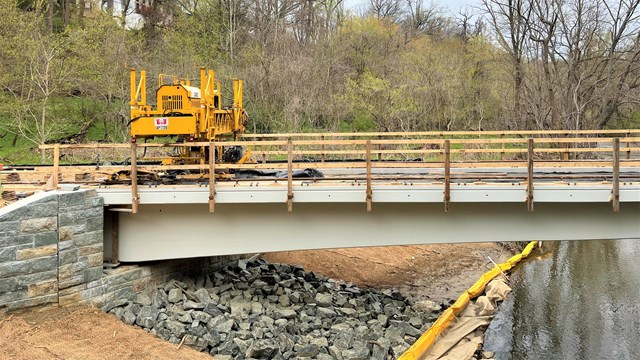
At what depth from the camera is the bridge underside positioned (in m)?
9.67

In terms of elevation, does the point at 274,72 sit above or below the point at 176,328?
above

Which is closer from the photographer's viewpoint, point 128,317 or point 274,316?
point 128,317

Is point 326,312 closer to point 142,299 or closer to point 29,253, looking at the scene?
point 142,299

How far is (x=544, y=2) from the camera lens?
30.7 m

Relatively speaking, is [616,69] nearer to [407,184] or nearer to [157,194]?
[407,184]

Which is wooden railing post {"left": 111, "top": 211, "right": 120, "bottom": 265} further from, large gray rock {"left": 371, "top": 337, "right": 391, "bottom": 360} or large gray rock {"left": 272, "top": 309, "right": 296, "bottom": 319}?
large gray rock {"left": 371, "top": 337, "right": 391, "bottom": 360}

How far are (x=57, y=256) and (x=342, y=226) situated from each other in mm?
5300

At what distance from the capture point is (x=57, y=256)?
9008mm

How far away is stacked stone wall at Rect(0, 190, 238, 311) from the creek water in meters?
8.44

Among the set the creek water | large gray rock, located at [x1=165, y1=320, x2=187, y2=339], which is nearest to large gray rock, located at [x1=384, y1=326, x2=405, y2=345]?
the creek water

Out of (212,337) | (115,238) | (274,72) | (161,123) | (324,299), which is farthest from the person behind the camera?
(274,72)

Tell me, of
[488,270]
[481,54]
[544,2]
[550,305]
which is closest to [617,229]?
[550,305]

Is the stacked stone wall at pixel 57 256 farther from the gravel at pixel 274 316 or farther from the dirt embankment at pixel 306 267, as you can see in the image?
the gravel at pixel 274 316

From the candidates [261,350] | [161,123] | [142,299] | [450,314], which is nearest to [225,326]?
[261,350]
